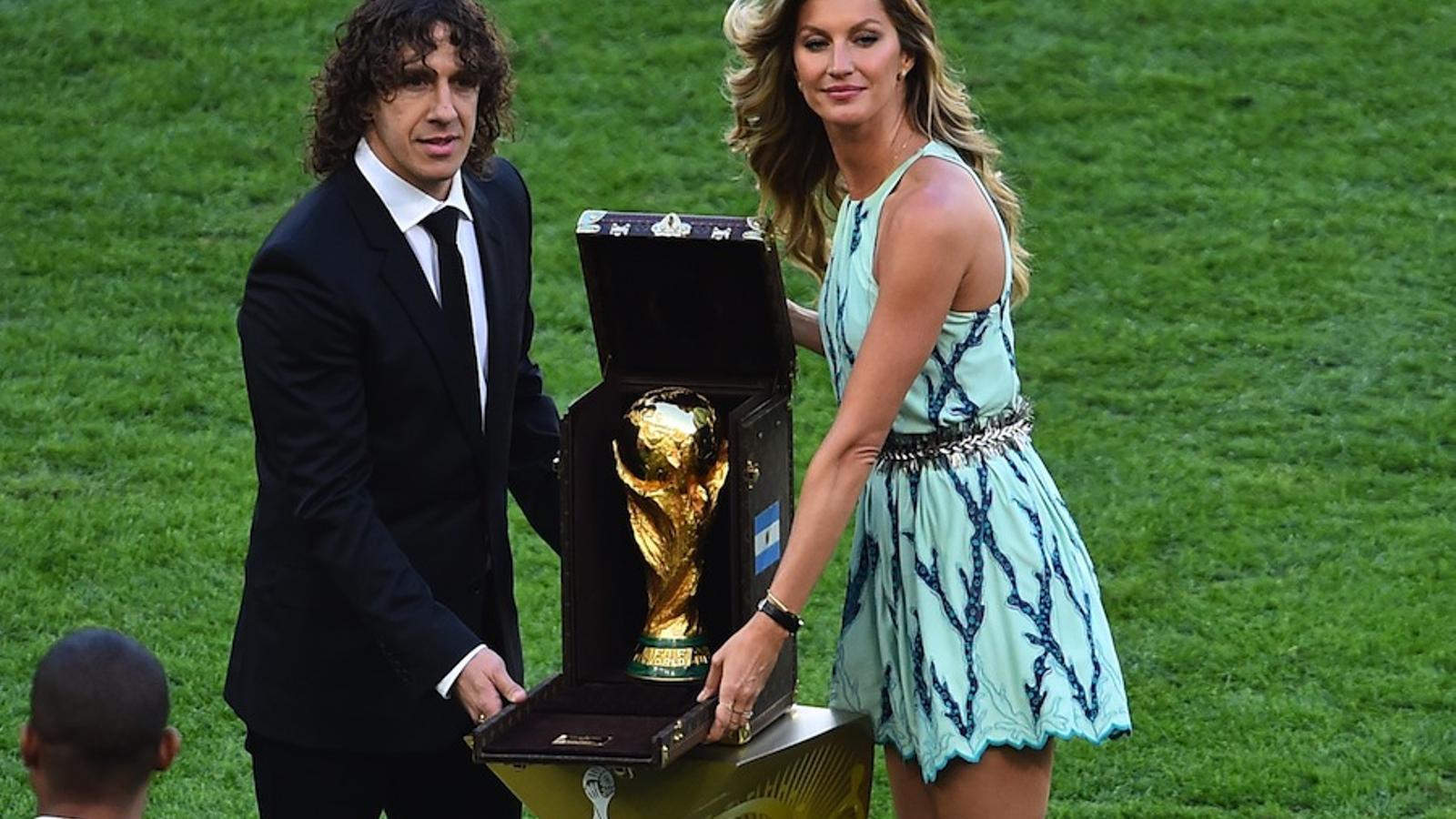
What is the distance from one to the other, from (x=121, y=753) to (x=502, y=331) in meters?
1.16

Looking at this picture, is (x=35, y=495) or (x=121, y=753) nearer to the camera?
(x=121, y=753)

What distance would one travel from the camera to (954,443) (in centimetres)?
416

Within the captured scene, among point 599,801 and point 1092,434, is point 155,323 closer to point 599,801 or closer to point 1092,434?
point 1092,434

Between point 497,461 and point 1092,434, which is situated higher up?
point 497,461

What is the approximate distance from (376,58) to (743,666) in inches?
45.6

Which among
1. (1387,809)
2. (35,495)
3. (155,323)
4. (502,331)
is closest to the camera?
(502,331)

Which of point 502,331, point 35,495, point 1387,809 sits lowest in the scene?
point 1387,809

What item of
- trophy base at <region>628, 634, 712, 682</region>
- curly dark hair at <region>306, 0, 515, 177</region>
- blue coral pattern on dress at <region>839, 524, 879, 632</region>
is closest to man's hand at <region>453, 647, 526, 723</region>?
trophy base at <region>628, 634, 712, 682</region>

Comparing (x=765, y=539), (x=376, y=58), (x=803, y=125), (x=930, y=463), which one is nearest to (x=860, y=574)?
(x=765, y=539)

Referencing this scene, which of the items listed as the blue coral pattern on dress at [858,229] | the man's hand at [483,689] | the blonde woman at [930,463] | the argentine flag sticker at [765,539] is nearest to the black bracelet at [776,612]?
the blonde woman at [930,463]

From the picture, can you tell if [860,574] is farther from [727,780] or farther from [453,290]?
[453,290]

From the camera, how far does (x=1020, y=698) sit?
4145 millimetres

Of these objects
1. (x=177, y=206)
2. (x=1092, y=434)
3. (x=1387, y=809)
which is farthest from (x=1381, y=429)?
(x=177, y=206)

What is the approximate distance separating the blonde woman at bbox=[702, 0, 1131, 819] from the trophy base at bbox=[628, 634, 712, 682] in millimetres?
291
